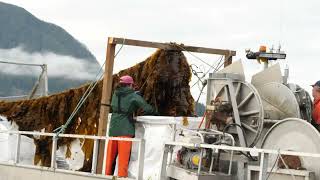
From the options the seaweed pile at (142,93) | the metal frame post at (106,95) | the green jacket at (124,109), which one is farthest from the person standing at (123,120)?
the seaweed pile at (142,93)

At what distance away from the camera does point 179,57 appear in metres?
12.5

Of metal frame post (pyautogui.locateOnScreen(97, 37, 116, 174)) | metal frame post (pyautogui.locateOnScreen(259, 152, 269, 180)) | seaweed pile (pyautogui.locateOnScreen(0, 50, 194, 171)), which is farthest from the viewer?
seaweed pile (pyautogui.locateOnScreen(0, 50, 194, 171))

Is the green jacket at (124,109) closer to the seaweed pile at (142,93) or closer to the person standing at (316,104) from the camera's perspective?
the seaweed pile at (142,93)

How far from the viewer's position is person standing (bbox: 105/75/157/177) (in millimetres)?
10555

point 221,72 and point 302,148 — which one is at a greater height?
point 221,72

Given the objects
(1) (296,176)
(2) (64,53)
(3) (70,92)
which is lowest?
(1) (296,176)

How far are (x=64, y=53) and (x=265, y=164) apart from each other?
502 ft

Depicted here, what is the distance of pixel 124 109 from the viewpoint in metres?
10.7

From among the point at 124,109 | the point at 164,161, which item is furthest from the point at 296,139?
the point at 124,109

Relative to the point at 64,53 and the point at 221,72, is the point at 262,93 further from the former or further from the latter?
the point at 64,53

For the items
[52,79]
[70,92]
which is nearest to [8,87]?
[52,79]

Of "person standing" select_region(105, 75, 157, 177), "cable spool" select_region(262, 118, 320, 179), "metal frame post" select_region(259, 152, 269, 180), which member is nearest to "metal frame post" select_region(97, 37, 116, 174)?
"person standing" select_region(105, 75, 157, 177)

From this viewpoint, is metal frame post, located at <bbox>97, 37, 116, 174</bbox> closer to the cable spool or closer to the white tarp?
the white tarp

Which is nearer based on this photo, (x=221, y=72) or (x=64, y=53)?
(x=221, y=72)
